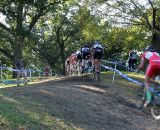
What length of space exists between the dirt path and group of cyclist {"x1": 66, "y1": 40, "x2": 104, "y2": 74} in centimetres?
134

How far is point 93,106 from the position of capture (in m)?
15.4

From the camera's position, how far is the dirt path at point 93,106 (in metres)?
Answer: 13.3

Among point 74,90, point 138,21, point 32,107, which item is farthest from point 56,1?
point 32,107

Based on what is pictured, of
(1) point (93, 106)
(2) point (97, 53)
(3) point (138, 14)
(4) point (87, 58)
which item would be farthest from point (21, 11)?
(1) point (93, 106)

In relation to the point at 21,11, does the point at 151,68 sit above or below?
below

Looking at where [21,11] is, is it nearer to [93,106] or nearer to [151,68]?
[93,106]

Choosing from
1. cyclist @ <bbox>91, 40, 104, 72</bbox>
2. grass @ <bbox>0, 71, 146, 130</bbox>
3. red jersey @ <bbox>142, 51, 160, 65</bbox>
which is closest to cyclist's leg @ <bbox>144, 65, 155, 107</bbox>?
red jersey @ <bbox>142, 51, 160, 65</bbox>

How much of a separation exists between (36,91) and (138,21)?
18136 mm

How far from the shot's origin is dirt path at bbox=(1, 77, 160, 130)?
43.7 ft

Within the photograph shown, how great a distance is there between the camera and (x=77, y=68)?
83.7 feet

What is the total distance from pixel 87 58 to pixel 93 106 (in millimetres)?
7597

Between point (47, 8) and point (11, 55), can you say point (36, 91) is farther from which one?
point (11, 55)

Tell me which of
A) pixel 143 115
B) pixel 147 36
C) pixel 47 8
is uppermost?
pixel 47 8

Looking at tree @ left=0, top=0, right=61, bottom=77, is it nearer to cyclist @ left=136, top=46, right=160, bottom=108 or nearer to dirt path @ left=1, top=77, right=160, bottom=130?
dirt path @ left=1, top=77, right=160, bottom=130
